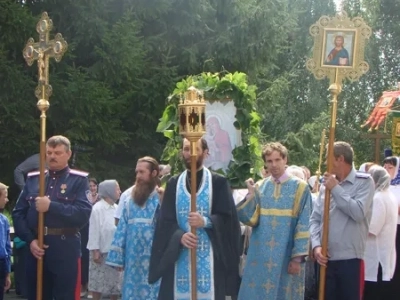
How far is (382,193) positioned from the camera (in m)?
10.4

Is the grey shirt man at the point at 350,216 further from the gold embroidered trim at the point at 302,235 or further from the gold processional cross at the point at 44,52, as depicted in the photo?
the gold processional cross at the point at 44,52

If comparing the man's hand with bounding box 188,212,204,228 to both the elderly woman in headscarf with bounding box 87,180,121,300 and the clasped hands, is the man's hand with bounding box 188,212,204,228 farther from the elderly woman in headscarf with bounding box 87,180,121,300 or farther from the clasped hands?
the elderly woman in headscarf with bounding box 87,180,121,300

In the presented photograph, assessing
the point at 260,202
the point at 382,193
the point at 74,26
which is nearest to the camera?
the point at 260,202

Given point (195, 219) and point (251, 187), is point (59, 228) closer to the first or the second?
point (195, 219)

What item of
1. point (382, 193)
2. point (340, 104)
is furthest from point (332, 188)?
point (340, 104)

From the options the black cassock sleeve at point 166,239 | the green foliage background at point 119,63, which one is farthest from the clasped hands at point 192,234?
the green foliage background at point 119,63

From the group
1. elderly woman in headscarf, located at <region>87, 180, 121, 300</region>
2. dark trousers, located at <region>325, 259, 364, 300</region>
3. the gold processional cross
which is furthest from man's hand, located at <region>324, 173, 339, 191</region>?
elderly woman in headscarf, located at <region>87, 180, 121, 300</region>

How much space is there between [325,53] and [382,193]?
82.9 inches

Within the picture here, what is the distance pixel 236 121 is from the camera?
11953 mm

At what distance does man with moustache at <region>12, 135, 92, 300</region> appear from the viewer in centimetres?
887

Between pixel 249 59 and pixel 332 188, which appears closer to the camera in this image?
pixel 332 188

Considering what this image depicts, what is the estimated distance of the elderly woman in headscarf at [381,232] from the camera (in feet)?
34.2

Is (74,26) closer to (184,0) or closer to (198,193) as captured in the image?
(184,0)

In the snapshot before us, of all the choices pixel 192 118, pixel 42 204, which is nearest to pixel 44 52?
pixel 42 204
